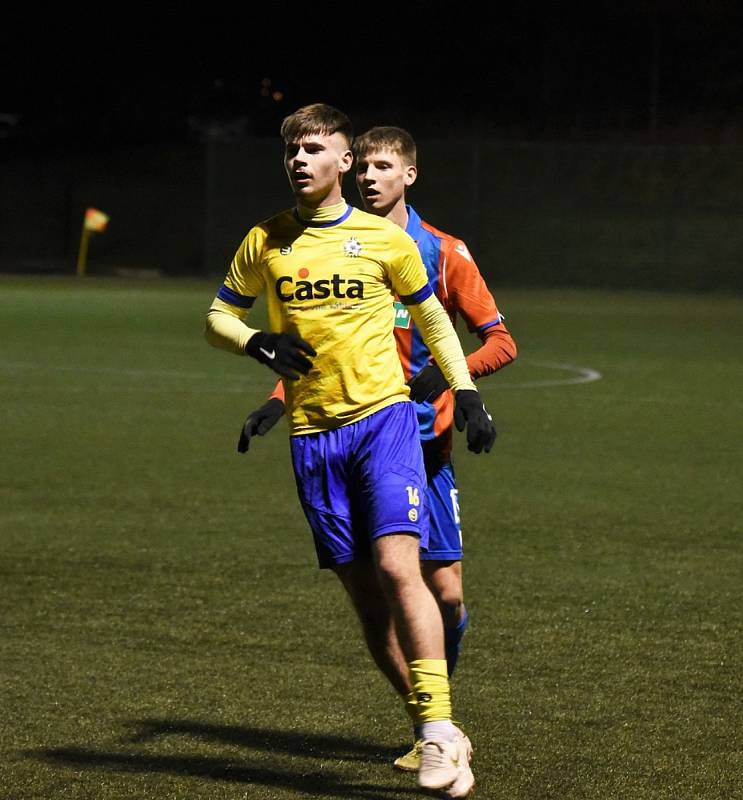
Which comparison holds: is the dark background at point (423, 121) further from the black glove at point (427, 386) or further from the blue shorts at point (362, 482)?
the blue shorts at point (362, 482)

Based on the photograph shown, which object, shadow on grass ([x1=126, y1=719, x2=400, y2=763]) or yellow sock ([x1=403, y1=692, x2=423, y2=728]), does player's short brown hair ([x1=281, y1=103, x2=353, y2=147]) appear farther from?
shadow on grass ([x1=126, y1=719, x2=400, y2=763])

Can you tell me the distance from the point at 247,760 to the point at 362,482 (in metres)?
1.02

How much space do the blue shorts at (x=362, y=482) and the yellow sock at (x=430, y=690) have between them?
0.36m

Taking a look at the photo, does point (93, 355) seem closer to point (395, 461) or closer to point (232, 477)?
point (232, 477)

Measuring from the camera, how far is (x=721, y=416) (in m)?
15.3

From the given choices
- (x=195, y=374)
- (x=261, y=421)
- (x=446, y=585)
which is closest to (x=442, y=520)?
A: (x=446, y=585)

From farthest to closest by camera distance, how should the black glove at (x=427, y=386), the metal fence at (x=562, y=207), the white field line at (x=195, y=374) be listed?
1. the metal fence at (x=562, y=207)
2. the white field line at (x=195, y=374)
3. the black glove at (x=427, y=386)

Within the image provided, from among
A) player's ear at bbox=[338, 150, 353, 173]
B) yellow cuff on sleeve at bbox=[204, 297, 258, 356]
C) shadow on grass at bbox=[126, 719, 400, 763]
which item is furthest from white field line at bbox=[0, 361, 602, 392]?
player's ear at bbox=[338, 150, 353, 173]

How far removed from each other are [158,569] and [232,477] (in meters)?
3.16

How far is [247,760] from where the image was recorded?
530 centimetres

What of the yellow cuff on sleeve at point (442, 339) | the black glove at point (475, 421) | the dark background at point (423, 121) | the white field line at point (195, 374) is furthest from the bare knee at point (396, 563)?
the dark background at point (423, 121)

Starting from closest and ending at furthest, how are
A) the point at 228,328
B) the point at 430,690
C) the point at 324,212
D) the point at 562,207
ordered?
the point at 430,690 < the point at 324,212 < the point at 228,328 < the point at 562,207

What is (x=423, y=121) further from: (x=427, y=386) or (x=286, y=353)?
(x=286, y=353)

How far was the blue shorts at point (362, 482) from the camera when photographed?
4.87 m
